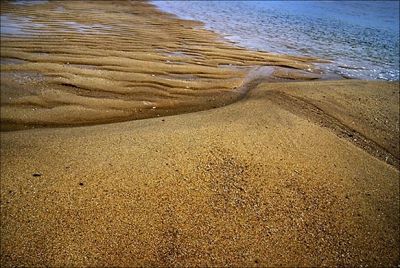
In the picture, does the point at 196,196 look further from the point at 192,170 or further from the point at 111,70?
the point at 111,70

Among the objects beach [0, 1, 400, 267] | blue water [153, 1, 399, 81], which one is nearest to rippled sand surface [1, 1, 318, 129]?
beach [0, 1, 400, 267]

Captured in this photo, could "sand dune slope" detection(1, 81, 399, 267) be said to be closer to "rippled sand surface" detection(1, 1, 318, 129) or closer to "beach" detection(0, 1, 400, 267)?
"beach" detection(0, 1, 400, 267)

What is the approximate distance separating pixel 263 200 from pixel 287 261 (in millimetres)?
476

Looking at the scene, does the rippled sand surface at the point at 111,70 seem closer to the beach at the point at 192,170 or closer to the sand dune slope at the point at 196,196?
the beach at the point at 192,170

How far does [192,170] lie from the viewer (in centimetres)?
247

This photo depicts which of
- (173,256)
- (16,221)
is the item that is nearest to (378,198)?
(173,256)

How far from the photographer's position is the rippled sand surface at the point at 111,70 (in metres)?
3.56

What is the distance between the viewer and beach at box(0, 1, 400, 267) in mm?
1897

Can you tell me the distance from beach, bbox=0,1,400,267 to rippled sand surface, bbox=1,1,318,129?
0.03m

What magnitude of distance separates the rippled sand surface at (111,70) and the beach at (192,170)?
33 millimetres

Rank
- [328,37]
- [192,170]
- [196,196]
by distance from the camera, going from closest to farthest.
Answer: [196,196] < [192,170] < [328,37]

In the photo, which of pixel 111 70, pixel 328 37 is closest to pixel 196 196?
pixel 111 70

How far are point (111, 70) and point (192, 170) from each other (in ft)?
9.66

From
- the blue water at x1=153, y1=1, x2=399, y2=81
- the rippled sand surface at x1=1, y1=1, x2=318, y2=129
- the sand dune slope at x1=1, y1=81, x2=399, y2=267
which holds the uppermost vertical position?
the blue water at x1=153, y1=1, x2=399, y2=81
